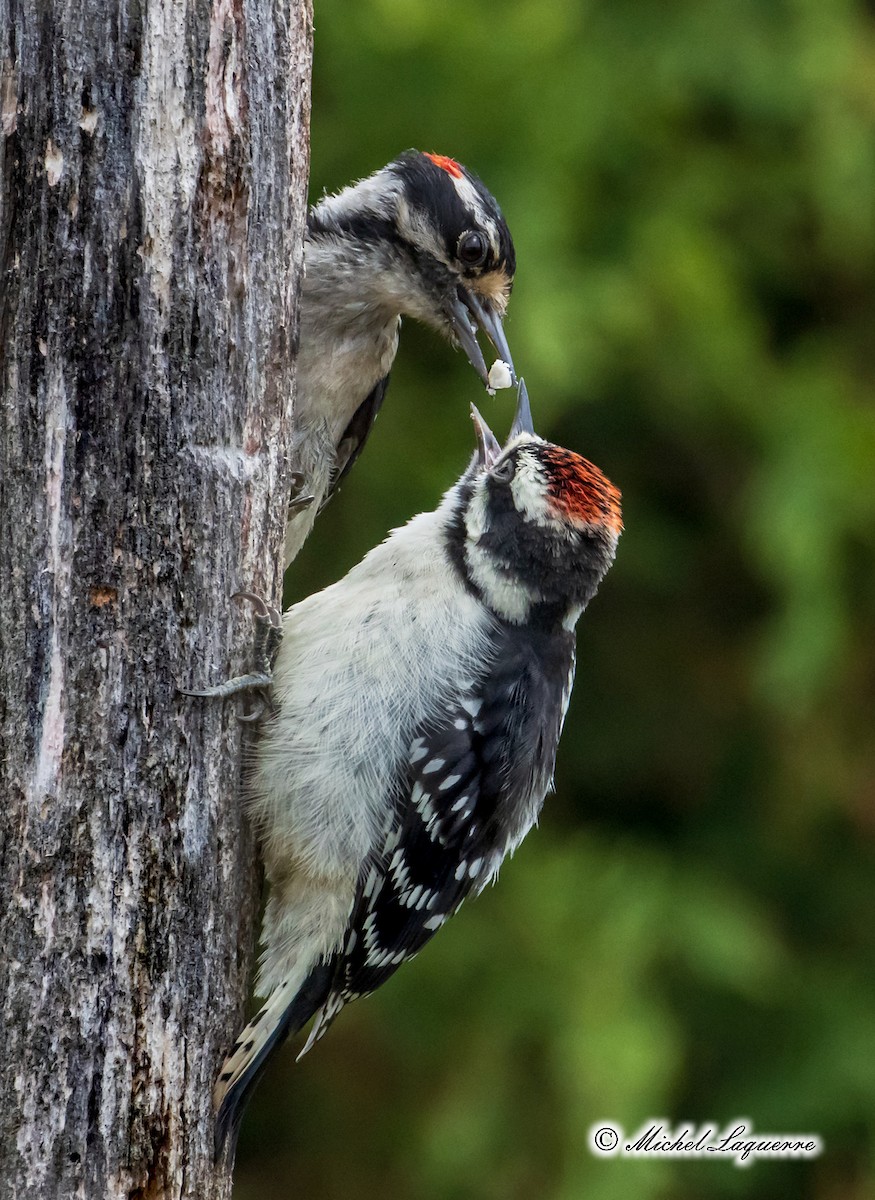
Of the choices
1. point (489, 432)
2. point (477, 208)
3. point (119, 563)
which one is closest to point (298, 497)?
point (489, 432)

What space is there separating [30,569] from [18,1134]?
98 centimetres

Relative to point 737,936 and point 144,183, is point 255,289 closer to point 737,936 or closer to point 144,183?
point 144,183

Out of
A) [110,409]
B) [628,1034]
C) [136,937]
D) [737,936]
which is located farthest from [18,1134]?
[737,936]

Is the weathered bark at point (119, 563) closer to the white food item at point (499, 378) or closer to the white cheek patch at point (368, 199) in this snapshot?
the white food item at point (499, 378)

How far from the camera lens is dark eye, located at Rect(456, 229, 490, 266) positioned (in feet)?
12.7

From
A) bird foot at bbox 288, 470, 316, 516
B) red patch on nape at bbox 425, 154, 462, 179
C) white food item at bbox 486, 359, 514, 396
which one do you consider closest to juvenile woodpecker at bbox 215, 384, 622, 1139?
white food item at bbox 486, 359, 514, 396

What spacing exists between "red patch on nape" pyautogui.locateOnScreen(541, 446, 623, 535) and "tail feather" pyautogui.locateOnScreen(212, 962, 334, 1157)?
3.84 ft

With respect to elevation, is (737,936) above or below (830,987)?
above

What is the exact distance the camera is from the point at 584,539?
3287 mm

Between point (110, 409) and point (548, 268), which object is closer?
point (110, 409)

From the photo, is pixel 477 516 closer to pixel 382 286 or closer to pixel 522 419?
pixel 522 419

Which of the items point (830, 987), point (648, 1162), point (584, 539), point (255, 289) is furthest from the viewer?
point (830, 987)

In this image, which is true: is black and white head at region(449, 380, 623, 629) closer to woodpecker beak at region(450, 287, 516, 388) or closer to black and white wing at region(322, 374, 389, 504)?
woodpecker beak at region(450, 287, 516, 388)

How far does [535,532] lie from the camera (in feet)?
10.6
